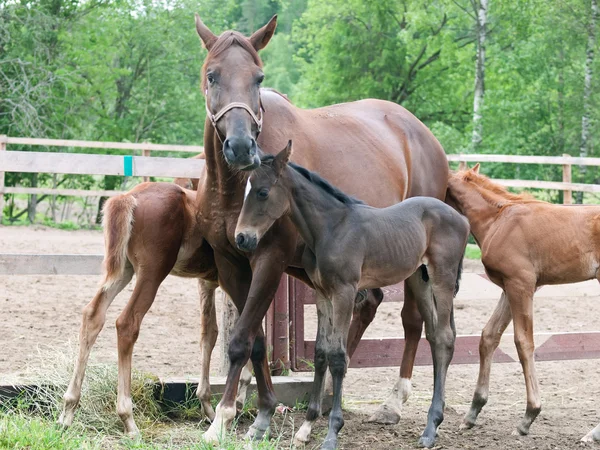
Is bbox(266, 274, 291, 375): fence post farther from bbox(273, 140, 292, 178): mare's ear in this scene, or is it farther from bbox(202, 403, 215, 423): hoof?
bbox(273, 140, 292, 178): mare's ear

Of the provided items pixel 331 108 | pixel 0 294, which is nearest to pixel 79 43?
pixel 0 294

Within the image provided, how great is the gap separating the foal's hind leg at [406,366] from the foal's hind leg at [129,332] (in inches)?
62.3

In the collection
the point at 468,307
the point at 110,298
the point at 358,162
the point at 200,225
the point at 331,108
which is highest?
the point at 331,108

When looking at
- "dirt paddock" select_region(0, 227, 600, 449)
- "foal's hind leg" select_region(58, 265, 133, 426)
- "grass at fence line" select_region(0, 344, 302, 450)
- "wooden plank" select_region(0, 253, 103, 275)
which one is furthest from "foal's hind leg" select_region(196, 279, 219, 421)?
"wooden plank" select_region(0, 253, 103, 275)

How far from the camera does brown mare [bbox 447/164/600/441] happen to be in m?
4.77

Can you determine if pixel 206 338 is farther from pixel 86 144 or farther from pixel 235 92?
pixel 86 144

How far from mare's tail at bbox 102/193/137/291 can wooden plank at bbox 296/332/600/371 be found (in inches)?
76.2

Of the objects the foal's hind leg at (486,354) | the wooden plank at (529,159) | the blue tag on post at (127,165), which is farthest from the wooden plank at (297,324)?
the wooden plank at (529,159)

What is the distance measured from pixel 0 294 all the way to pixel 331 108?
4.71 metres

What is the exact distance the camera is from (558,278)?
16.1 ft

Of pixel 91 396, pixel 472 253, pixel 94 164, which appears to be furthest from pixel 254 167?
pixel 472 253

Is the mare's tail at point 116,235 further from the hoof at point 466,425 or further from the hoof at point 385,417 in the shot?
the hoof at point 466,425

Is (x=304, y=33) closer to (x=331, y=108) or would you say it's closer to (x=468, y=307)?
(x=468, y=307)

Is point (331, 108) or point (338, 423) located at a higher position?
point (331, 108)
